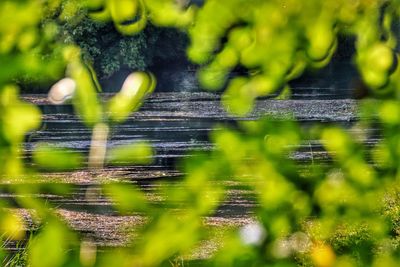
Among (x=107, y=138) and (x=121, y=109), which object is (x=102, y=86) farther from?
(x=121, y=109)

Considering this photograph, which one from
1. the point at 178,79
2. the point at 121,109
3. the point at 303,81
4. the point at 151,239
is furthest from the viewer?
the point at 178,79

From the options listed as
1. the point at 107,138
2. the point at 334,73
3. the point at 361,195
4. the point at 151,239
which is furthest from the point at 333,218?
the point at 107,138

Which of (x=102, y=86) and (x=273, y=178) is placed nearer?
(x=273, y=178)

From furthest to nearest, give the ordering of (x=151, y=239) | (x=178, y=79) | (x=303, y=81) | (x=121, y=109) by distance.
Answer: (x=178, y=79) → (x=303, y=81) → (x=121, y=109) → (x=151, y=239)

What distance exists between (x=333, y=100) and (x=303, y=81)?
19 centimetres

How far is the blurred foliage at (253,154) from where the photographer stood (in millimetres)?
457

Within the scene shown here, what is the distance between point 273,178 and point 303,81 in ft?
1.20

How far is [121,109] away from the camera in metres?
0.65

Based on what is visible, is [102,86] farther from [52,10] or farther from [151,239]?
[151,239]

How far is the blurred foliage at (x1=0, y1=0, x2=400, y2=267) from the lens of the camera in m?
0.46

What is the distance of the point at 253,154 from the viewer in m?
0.50

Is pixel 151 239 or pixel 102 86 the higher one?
pixel 102 86

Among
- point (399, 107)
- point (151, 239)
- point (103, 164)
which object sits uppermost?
point (103, 164)

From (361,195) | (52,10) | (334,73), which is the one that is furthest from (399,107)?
(52,10)
